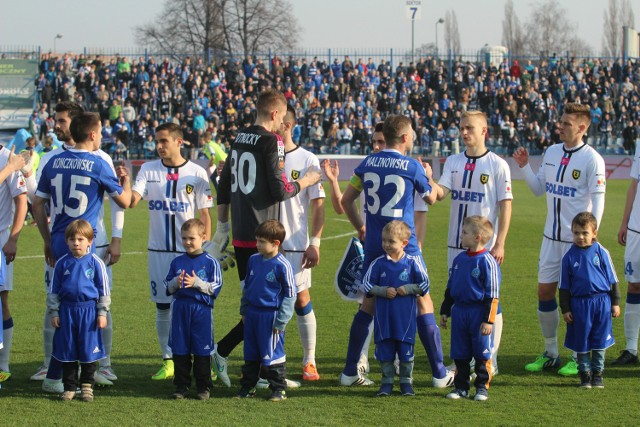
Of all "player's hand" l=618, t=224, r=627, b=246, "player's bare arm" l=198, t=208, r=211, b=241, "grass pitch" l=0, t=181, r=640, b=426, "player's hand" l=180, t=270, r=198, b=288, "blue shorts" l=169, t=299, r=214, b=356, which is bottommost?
"grass pitch" l=0, t=181, r=640, b=426

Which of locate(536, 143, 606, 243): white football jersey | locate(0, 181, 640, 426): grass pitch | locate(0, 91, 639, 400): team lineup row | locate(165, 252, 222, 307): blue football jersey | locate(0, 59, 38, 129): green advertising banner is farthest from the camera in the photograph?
locate(0, 59, 38, 129): green advertising banner

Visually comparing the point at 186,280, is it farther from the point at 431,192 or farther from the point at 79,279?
the point at 431,192

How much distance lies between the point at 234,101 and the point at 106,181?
31.5 metres

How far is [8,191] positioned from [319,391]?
3223 mm

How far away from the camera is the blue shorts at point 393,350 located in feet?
22.7

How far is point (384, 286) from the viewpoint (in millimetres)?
6969

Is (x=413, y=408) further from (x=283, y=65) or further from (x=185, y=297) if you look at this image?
(x=283, y=65)

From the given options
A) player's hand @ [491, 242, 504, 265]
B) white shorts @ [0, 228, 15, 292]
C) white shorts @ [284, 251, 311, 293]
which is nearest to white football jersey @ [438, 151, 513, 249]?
player's hand @ [491, 242, 504, 265]

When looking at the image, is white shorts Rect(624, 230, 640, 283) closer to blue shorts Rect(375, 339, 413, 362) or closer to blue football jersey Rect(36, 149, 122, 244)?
blue shorts Rect(375, 339, 413, 362)

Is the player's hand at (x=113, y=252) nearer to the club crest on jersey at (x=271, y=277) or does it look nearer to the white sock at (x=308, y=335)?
the club crest on jersey at (x=271, y=277)

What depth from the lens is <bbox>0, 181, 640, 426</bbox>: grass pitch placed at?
637 centimetres

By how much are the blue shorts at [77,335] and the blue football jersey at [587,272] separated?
394 cm

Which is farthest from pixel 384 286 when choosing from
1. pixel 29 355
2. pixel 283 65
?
pixel 283 65

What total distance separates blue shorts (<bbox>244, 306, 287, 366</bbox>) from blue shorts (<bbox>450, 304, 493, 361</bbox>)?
55.2 inches
